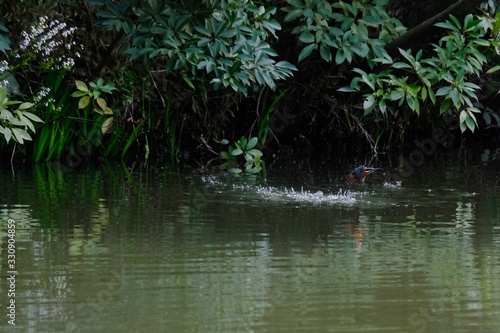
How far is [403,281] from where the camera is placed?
4.34 metres

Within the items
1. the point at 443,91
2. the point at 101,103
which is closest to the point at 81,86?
the point at 101,103

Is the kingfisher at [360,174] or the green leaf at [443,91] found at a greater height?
the green leaf at [443,91]

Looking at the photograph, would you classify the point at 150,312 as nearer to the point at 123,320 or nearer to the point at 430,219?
the point at 123,320

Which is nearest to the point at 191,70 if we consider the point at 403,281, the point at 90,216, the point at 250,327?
the point at 90,216

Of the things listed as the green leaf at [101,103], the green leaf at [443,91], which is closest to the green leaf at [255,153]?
the green leaf at [101,103]

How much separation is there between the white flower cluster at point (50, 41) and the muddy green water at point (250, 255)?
3.54 ft

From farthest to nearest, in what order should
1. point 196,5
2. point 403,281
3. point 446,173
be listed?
point 446,173, point 196,5, point 403,281

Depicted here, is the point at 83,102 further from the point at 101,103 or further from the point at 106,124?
the point at 106,124

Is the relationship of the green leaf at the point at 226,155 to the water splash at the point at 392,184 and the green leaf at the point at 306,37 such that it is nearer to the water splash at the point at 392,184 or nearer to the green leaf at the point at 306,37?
the green leaf at the point at 306,37

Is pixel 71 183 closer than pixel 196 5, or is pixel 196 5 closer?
pixel 196 5

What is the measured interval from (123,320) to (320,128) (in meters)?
7.03

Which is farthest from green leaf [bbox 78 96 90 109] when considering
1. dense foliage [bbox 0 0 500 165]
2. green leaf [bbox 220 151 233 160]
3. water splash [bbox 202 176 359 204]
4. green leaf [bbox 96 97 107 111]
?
water splash [bbox 202 176 359 204]

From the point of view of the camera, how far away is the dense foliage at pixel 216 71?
728cm

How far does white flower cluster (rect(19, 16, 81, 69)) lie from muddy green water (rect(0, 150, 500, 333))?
3.54 feet
